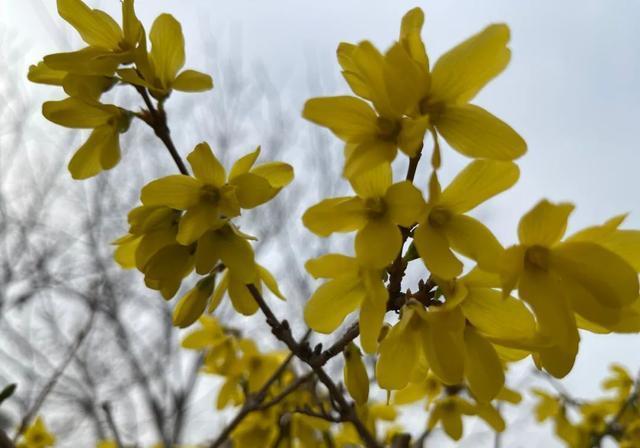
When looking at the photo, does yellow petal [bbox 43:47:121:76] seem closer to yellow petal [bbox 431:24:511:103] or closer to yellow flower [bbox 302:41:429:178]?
yellow flower [bbox 302:41:429:178]

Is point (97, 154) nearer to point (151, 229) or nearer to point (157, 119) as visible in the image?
point (157, 119)

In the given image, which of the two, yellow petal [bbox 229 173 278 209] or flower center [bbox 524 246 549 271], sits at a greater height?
yellow petal [bbox 229 173 278 209]

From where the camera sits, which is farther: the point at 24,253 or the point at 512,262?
the point at 24,253

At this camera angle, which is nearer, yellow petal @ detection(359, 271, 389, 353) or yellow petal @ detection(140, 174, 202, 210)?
yellow petal @ detection(359, 271, 389, 353)

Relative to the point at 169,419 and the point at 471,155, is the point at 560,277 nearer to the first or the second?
the point at 471,155

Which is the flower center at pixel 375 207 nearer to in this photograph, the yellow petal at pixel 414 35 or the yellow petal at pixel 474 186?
the yellow petal at pixel 474 186

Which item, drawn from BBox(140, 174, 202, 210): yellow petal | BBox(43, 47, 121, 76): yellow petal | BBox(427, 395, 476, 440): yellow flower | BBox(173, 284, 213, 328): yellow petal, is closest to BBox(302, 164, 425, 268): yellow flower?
BBox(140, 174, 202, 210): yellow petal

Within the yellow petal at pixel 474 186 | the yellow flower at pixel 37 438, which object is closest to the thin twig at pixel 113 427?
the yellow flower at pixel 37 438

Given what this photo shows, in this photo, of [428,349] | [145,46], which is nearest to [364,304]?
[428,349]
